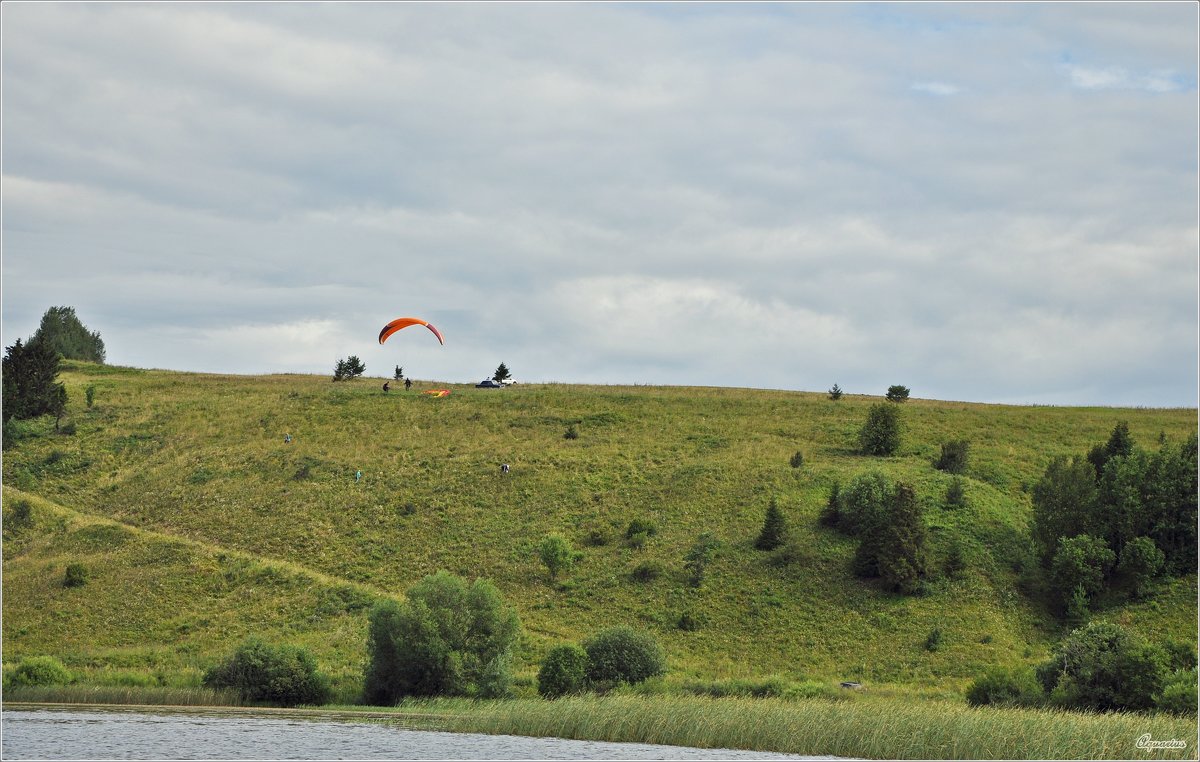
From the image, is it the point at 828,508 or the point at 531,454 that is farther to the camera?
the point at 531,454

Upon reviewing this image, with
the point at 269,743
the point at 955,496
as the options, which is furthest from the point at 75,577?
the point at 955,496

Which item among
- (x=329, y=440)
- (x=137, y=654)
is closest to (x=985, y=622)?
(x=137, y=654)

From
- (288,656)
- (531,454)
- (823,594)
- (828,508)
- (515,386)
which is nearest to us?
(288,656)

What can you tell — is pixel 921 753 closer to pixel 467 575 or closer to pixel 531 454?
pixel 467 575

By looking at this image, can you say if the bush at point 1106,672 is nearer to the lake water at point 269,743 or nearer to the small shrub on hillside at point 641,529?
the lake water at point 269,743

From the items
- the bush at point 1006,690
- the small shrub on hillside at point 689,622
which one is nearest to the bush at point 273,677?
the small shrub on hillside at point 689,622

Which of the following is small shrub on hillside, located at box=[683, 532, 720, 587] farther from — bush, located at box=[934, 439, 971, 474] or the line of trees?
bush, located at box=[934, 439, 971, 474]

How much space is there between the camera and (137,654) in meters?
58.5

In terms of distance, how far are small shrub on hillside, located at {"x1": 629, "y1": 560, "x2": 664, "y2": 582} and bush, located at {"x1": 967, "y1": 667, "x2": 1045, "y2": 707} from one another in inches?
926

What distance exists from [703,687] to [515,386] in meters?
66.3

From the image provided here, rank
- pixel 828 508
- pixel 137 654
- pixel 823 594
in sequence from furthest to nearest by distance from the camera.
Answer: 1. pixel 828 508
2. pixel 823 594
3. pixel 137 654

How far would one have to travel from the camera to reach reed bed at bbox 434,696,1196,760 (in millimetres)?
31344

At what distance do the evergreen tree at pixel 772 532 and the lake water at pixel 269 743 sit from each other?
35198 millimetres

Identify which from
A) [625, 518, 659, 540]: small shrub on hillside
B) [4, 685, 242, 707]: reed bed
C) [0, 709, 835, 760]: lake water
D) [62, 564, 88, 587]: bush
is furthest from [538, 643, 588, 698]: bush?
[62, 564, 88, 587]: bush
